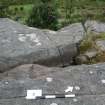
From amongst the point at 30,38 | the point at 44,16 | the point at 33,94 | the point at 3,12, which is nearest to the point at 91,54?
the point at 30,38

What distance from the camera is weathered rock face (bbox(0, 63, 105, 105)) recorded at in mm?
3881

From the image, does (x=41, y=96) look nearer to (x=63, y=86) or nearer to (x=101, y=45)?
(x=63, y=86)

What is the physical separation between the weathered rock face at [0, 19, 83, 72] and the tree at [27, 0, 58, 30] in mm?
1488

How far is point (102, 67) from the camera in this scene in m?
4.55

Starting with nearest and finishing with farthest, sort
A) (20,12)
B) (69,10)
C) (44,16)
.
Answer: (44,16)
(69,10)
(20,12)

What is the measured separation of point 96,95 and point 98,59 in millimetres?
1545

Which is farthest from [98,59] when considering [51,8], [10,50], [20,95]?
[51,8]

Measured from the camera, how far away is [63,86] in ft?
13.5

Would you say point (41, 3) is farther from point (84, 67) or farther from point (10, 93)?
point (10, 93)

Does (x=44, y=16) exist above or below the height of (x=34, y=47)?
below

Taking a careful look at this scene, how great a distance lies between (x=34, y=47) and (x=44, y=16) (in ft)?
7.28

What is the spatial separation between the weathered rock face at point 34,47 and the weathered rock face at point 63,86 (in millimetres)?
640

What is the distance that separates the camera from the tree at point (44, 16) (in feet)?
24.5

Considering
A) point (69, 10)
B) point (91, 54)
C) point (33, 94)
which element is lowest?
point (69, 10)
